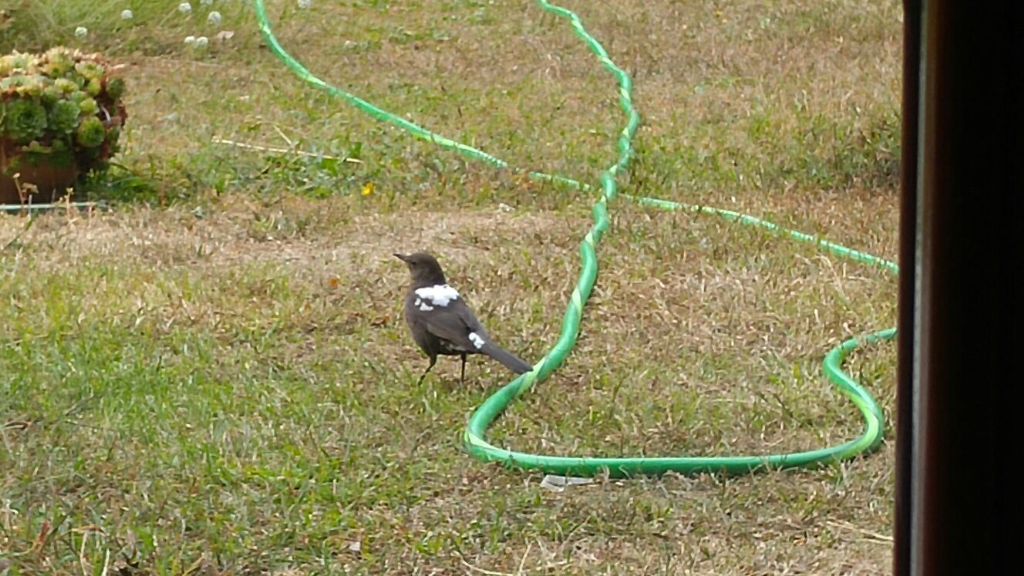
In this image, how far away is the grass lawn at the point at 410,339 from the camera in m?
3.21

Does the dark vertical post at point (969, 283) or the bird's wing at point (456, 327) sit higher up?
the dark vertical post at point (969, 283)

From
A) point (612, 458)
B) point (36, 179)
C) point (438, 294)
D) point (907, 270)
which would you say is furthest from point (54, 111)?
point (907, 270)

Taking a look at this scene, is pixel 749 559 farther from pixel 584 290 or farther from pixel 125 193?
pixel 125 193

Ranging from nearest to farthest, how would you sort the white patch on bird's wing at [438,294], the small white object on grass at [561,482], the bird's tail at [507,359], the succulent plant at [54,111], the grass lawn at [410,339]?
the grass lawn at [410,339] → the small white object on grass at [561,482] → the bird's tail at [507,359] → the white patch on bird's wing at [438,294] → the succulent plant at [54,111]

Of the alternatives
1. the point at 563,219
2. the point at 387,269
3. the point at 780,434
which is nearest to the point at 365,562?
the point at 780,434

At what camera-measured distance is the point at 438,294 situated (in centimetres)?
426

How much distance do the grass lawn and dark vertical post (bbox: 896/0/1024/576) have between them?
1.73m

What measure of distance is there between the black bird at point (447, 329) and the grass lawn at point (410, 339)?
0.11 m

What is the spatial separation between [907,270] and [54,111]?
4944mm

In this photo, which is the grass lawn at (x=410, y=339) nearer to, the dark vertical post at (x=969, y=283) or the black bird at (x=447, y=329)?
the black bird at (x=447, y=329)

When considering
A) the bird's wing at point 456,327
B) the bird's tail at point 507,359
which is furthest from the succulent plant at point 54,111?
the bird's tail at point 507,359

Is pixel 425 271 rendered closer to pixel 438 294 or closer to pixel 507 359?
pixel 438 294

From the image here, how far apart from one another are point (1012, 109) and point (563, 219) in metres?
4.53

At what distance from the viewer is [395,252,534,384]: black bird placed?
159 inches
